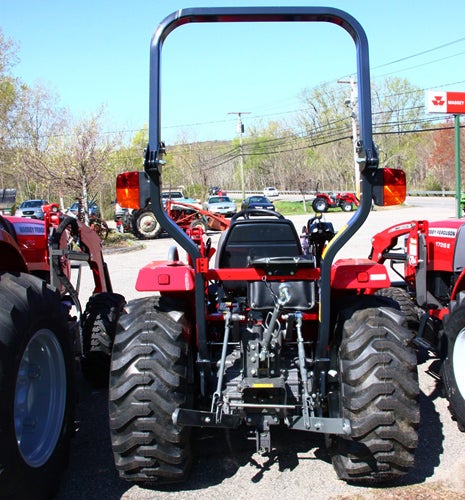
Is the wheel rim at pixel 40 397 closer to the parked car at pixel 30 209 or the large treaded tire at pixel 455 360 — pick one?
the large treaded tire at pixel 455 360

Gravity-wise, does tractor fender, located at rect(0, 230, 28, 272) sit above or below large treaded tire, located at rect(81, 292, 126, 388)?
above

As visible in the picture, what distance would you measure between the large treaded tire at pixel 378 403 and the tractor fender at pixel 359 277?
0.26 metres

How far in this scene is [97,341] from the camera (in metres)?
5.12

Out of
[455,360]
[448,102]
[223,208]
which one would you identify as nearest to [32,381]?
[455,360]

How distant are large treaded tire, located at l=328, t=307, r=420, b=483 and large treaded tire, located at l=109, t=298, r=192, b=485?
935 millimetres

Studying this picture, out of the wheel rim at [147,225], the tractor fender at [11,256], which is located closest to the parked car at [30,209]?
the wheel rim at [147,225]

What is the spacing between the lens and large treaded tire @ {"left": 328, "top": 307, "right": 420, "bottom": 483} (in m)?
3.10

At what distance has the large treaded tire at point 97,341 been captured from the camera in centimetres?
507

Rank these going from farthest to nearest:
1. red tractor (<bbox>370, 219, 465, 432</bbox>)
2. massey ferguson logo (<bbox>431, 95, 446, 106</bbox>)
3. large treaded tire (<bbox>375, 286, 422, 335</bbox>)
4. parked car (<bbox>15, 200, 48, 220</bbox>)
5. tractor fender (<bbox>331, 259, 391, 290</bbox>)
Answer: parked car (<bbox>15, 200, 48, 220</bbox>) < massey ferguson logo (<bbox>431, 95, 446, 106</bbox>) < large treaded tire (<bbox>375, 286, 422, 335</bbox>) < red tractor (<bbox>370, 219, 465, 432</bbox>) < tractor fender (<bbox>331, 259, 391, 290</bbox>)

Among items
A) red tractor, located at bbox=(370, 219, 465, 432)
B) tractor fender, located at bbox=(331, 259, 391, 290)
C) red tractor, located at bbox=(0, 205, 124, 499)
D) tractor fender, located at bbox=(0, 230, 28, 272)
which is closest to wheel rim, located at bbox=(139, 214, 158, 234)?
red tractor, located at bbox=(370, 219, 465, 432)

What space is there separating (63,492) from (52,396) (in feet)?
1.84

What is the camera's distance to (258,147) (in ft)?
190

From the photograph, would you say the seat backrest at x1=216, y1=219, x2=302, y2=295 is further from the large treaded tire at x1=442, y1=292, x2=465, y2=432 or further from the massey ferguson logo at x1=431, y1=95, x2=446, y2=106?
the massey ferguson logo at x1=431, y1=95, x2=446, y2=106

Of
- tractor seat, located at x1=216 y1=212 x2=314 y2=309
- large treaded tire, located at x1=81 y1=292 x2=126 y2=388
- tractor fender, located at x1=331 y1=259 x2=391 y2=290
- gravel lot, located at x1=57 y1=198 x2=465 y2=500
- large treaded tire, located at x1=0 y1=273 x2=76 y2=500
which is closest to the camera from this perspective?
large treaded tire, located at x1=0 y1=273 x2=76 y2=500
